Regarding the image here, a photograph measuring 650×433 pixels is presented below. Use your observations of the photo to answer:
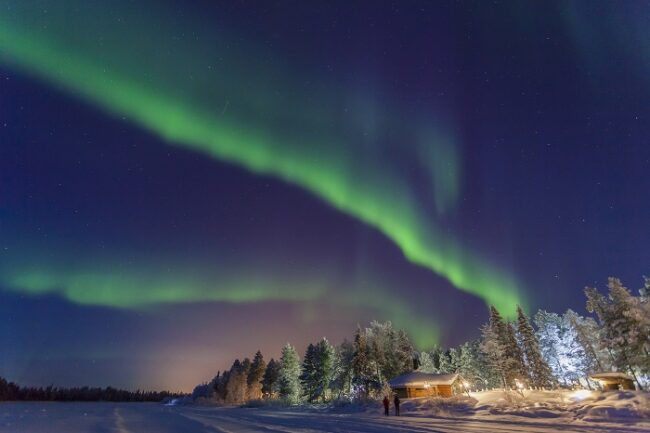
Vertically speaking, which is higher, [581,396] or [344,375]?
[344,375]

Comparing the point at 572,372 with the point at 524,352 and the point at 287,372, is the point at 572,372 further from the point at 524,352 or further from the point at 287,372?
the point at 287,372

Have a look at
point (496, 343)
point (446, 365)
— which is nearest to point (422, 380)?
point (496, 343)

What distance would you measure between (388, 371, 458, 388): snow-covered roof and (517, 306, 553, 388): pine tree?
52.2ft

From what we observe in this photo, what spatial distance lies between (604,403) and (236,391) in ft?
292

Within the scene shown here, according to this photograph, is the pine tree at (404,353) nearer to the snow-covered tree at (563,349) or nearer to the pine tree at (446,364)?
the pine tree at (446,364)

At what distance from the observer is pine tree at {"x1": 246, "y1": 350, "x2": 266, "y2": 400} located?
95531mm

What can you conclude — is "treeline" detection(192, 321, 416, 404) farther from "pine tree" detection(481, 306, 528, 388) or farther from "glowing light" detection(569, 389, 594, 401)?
"glowing light" detection(569, 389, 594, 401)

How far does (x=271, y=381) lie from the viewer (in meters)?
94.7

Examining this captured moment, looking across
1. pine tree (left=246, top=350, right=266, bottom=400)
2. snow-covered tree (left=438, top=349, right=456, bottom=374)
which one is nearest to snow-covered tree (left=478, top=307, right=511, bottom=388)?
snow-covered tree (left=438, top=349, right=456, bottom=374)

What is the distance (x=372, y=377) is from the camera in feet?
214

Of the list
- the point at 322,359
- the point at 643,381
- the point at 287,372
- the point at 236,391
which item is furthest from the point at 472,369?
the point at 236,391

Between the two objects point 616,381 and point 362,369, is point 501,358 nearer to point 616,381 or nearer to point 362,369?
point 616,381

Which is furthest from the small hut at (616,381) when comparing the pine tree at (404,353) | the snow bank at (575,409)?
the pine tree at (404,353)

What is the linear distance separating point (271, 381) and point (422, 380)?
5154cm
